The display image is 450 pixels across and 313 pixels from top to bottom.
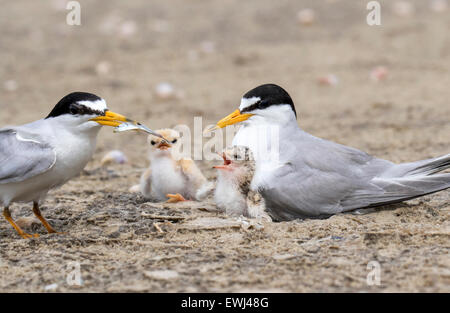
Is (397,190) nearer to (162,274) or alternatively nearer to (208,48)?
(162,274)

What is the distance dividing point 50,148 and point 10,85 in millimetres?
4923

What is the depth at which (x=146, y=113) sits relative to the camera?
23.7ft

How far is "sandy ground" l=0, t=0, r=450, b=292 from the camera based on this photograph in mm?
3041

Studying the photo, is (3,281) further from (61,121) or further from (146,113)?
(146,113)

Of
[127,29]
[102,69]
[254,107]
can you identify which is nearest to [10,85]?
[102,69]

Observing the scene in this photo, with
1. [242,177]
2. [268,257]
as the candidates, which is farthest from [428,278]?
[242,177]

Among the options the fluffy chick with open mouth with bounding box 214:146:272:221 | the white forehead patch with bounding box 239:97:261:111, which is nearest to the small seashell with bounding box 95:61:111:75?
the white forehead patch with bounding box 239:97:261:111

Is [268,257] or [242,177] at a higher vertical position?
[242,177]

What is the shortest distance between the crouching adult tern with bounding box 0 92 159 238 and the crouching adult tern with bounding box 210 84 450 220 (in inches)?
34.6

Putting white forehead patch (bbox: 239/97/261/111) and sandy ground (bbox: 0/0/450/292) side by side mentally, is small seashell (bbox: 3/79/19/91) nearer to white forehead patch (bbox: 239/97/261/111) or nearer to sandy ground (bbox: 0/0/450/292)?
sandy ground (bbox: 0/0/450/292)

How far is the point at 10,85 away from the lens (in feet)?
26.7

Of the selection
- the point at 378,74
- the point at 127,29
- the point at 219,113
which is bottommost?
the point at 219,113

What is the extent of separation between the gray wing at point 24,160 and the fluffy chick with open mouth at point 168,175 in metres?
1.01

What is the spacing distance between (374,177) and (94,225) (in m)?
1.60
